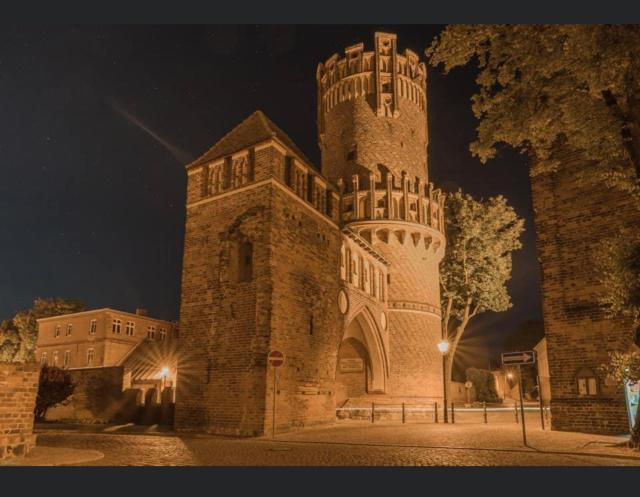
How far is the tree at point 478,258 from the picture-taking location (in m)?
34.0

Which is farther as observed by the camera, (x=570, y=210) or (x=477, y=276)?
(x=477, y=276)

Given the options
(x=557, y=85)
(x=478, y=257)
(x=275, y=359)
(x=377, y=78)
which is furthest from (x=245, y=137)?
(x=478, y=257)

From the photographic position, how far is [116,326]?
145ft

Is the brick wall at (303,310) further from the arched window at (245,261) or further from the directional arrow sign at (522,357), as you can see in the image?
the directional arrow sign at (522,357)

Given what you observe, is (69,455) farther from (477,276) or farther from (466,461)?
(477,276)

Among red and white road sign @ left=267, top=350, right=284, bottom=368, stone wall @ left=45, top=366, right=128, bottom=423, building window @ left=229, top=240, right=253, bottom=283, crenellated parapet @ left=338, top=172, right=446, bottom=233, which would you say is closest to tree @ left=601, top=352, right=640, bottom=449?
red and white road sign @ left=267, top=350, right=284, bottom=368

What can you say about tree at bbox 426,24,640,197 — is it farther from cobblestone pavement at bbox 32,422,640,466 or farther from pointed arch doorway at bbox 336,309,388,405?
pointed arch doorway at bbox 336,309,388,405

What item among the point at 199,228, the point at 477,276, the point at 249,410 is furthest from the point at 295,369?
the point at 477,276

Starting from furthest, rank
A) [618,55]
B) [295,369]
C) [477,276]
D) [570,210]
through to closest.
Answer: [477,276] < [295,369] < [570,210] < [618,55]

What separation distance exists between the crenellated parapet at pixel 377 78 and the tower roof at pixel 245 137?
1336 cm

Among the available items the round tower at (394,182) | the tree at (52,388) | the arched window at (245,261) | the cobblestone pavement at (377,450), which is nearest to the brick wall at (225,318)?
the arched window at (245,261)

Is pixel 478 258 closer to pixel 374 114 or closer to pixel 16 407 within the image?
pixel 374 114

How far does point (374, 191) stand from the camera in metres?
30.5

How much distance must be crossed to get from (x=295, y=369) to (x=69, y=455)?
8923mm
